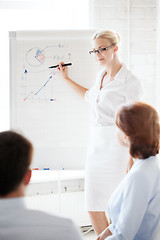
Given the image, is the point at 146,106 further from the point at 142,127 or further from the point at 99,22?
the point at 99,22

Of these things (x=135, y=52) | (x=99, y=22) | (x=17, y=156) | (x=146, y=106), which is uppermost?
(x=99, y=22)

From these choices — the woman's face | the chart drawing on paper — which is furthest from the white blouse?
the chart drawing on paper

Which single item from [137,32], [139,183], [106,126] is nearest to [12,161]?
[139,183]

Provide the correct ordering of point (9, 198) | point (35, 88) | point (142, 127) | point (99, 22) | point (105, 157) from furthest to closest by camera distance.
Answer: point (99, 22)
point (35, 88)
point (105, 157)
point (142, 127)
point (9, 198)

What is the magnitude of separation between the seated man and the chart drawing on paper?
1.39 meters

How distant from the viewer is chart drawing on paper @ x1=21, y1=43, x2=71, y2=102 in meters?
2.21

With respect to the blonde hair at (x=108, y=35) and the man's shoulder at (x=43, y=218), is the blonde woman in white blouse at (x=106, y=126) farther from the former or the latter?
the man's shoulder at (x=43, y=218)

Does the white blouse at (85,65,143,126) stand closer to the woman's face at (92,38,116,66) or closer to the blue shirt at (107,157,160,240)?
the woman's face at (92,38,116,66)

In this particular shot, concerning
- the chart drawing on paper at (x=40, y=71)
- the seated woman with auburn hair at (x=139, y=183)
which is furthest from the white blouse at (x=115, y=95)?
the seated woman with auburn hair at (x=139, y=183)

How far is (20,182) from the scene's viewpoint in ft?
2.71

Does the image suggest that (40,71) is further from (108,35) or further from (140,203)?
(140,203)

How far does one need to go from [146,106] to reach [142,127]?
8cm

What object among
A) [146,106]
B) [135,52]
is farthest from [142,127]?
[135,52]

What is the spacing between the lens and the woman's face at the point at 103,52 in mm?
2041
